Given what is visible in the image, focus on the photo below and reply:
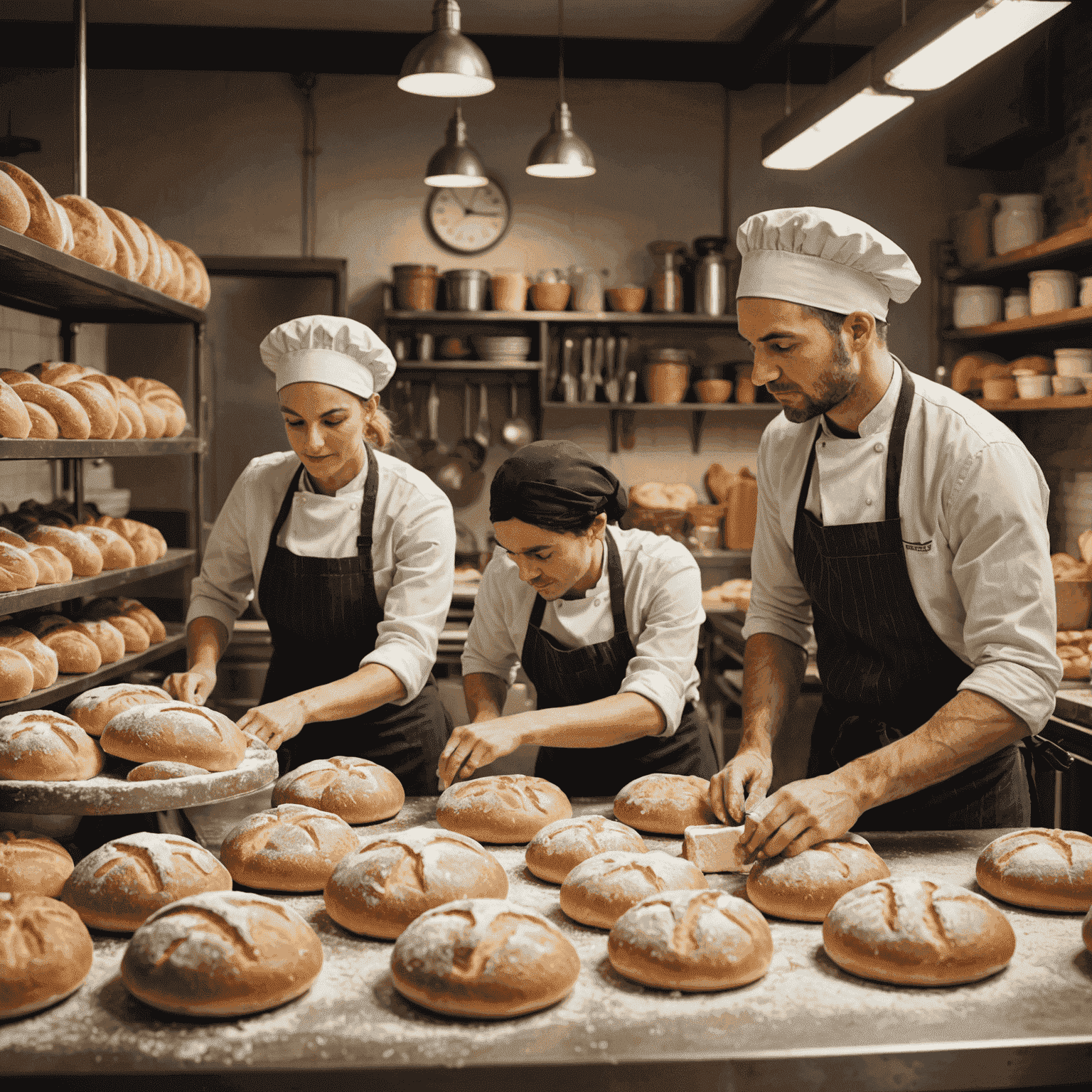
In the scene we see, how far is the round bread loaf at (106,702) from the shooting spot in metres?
1.80

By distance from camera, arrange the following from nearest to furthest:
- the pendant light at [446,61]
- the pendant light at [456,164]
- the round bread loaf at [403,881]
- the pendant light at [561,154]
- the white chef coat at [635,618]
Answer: the round bread loaf at [403,881], the white chef coat at [635,618], the pendant light at [446,61], the pendant light at [561,154], the pendant light at [456,164]

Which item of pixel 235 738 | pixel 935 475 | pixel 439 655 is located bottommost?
pixel 439 655

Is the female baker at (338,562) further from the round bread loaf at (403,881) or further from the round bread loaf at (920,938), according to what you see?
the round bread loaf at (920,938)

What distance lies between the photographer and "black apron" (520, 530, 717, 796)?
2.24 meters

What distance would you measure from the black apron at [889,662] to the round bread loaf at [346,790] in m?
0.85

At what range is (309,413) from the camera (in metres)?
2.29

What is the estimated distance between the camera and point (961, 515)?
5.77ft

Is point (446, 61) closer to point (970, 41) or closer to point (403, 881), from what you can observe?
point (970, 41)

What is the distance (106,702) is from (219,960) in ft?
2.57

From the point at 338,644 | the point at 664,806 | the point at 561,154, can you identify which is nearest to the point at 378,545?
the point at 338,644

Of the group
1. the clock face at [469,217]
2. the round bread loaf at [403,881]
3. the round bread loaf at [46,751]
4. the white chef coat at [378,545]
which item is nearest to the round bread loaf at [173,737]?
the round bread loaf at [46,751]

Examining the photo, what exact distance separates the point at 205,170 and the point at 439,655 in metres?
2.95

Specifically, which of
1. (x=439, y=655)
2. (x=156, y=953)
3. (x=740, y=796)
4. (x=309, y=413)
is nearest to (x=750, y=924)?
(x=740, y=796)

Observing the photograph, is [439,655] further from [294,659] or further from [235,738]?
[235,738]
